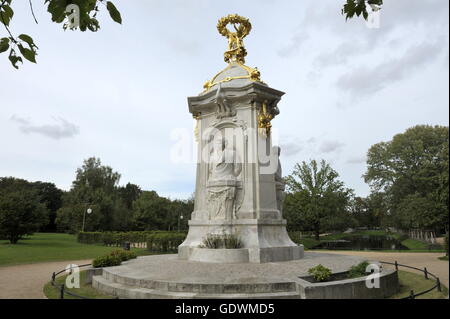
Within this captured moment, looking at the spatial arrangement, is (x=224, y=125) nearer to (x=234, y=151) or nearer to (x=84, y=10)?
(x=234, y=151)

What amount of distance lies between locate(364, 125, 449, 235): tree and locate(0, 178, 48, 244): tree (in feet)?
101

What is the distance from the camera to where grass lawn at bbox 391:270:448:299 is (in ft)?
25.6

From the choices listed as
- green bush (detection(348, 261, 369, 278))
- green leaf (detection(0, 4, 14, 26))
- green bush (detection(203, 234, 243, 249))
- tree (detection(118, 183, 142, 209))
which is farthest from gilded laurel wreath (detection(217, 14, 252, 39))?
tree (detection(118, 183, 142, 209))

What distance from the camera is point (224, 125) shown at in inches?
499

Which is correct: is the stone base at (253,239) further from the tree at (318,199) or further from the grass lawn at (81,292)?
the tree at (318,199)

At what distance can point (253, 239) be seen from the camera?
10719mm

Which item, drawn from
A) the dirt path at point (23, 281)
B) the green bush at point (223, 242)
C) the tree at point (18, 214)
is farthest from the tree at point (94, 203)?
the green bush at point (223, 242)

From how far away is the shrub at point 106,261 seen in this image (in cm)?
1035

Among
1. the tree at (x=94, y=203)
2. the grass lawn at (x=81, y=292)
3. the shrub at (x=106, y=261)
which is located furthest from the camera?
the tree at (x=94, y=203)

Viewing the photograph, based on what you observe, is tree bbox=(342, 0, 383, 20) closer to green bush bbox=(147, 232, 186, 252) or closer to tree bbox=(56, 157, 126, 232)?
green bush bbox=(147, 232, 186, 252)

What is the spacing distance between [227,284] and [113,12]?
19.4 feet

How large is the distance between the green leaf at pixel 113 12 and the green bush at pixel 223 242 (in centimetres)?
882
